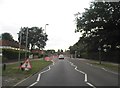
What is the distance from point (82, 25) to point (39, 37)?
83.8 m

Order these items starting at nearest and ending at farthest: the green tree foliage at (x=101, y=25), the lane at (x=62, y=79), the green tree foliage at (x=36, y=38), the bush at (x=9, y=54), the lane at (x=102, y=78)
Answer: the lane at (x=62, y=79)
the lane at (x=102, y=78)
the green tree foliage at (x=101, y=25)
the bush at (x=9, y=54)
the green tree foliage at (x=36, y=38)

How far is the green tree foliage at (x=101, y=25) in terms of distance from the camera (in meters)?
47.9

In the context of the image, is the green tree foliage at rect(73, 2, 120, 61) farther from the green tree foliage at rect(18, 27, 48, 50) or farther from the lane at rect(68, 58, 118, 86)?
the green tree foliage at rect(18, 27, 48, 50)

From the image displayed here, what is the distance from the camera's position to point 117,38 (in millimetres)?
50188

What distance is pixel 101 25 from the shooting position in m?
50.4

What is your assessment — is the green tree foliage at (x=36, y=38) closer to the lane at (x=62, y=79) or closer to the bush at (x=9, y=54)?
the bush at (x=9, y=54)

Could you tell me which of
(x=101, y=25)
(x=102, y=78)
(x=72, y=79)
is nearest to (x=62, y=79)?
(x=72, y=79)

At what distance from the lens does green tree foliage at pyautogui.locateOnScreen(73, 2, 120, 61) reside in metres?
47.9

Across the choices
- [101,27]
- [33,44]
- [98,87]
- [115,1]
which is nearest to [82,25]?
[101,27]

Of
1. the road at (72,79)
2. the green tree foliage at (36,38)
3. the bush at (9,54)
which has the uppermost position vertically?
the green tree foliage at (36,38)

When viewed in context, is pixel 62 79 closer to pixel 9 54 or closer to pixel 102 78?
pixel 102 78

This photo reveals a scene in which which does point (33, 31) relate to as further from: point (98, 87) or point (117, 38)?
point (98, 87)

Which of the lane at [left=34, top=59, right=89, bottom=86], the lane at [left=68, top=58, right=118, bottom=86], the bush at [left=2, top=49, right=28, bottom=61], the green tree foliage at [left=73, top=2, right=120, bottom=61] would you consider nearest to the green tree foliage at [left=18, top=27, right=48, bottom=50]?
the bush at [left=2, top=49, right=28, bottom=61]

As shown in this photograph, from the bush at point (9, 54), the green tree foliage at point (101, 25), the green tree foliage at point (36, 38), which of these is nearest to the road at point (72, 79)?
the green tree foliage at point (101, 25)
